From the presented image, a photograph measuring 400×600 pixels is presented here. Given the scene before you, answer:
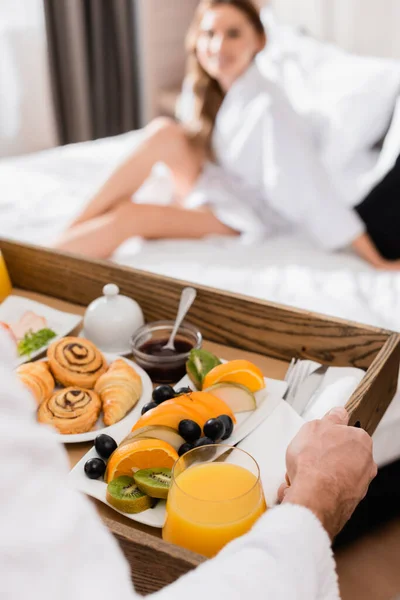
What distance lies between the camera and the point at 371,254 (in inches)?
68.0

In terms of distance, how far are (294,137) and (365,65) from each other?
392 millimetres

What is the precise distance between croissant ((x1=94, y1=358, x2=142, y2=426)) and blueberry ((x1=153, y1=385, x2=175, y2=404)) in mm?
37

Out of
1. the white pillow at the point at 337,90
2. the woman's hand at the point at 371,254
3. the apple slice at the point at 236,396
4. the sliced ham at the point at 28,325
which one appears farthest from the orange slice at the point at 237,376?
the white pillow at the point at 337,90

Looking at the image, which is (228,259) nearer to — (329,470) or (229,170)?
(229,170)

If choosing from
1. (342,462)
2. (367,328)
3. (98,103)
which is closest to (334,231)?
(367,328)

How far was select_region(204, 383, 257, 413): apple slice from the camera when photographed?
892 mm

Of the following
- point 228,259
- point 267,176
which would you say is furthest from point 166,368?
point 267,176

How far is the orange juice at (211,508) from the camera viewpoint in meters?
0.65

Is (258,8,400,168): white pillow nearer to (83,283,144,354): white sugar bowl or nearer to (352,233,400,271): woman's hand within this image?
(352,233,400,271): woman's hand

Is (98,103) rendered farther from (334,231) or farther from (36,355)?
(36,355)

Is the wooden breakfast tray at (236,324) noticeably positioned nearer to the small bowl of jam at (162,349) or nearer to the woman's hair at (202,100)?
the small bowl of jam at (162,349)

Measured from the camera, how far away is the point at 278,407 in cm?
90

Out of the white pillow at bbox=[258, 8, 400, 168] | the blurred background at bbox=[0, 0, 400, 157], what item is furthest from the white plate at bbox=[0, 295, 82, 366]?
the blurred background at bbox=[0, 0, 400, 157]

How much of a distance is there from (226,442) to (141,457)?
129 millimetres
